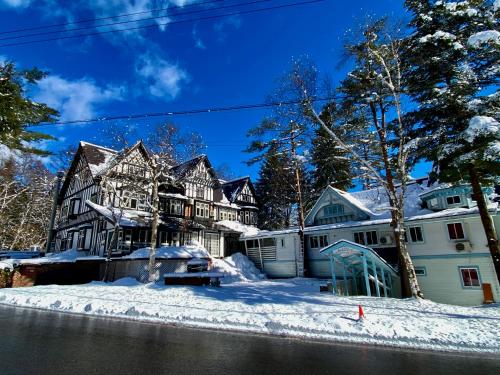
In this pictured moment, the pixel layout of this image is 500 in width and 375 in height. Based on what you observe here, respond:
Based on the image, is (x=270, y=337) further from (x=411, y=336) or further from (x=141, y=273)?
(x=141, y=273)

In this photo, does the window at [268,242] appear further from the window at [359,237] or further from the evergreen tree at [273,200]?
the evergreen tree at [273,200]

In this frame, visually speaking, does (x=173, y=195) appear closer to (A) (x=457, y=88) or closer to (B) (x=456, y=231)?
(B) (x=456, y=231)

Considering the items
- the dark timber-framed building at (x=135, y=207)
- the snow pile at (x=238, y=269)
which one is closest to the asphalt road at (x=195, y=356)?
the snow pile at (x=238, y=269)

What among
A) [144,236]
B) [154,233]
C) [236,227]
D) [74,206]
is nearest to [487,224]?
[154,233]

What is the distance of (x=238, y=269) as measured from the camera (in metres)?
29.4

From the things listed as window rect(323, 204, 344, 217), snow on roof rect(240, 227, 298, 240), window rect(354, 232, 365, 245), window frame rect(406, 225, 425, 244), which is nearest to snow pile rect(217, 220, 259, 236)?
snow on roof rect(240, 227, 298, 240)

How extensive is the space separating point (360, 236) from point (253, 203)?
68.8ft

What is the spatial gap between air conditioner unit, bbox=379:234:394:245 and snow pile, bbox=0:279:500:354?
34.5 ft

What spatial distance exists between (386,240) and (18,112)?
89.1 feet

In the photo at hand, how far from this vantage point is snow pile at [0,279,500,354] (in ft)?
29.6

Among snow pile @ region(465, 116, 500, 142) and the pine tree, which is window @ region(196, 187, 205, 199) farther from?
snow pile @ region(465, 116, 500, 142)

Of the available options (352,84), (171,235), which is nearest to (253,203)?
(171,235)

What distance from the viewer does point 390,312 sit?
11688 millimetres

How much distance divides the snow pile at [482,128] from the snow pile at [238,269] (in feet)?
67.1
